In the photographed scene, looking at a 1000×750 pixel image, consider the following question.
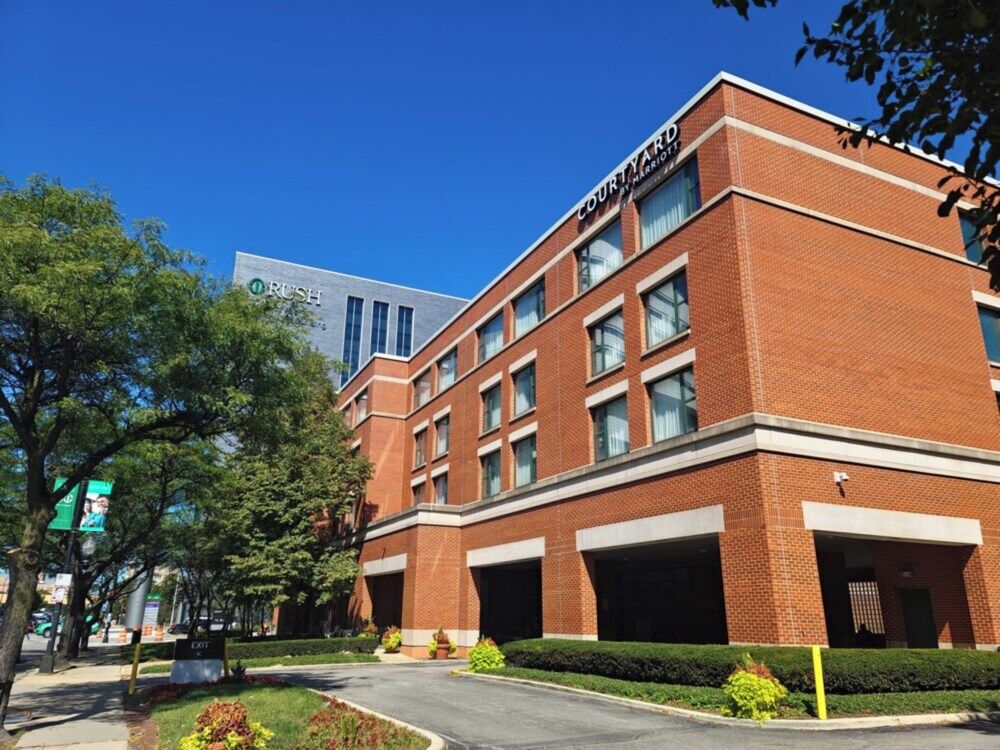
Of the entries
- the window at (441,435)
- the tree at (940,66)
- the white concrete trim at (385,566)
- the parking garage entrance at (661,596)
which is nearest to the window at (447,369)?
the window at (441,435)

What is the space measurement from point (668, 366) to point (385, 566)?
2075 centimetres

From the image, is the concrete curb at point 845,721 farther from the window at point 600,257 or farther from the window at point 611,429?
the window at point 600,257

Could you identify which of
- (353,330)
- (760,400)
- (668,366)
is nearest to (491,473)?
(668,366)

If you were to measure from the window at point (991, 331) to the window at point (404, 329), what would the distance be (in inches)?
4177

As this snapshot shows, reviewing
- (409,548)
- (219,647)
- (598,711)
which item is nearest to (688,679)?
(598,711)

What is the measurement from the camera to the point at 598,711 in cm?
1515

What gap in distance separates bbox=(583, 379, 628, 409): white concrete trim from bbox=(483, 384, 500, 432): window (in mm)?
8287

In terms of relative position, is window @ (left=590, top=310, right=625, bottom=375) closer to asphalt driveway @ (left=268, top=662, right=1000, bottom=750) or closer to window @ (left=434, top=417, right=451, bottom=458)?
asphalt driveway @ (left=268, top=662, right=1000, bottom=750)

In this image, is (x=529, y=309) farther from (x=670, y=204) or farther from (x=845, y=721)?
(x=845, y=721)

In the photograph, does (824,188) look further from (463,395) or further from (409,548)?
(409,548)

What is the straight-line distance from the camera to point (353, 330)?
400 ft

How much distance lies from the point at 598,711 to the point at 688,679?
2.95m

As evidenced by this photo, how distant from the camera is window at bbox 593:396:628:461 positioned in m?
24.4

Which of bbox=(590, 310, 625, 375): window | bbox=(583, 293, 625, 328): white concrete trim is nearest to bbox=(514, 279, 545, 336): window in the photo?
bbox=(583, 293, 625, 328): white concrete trim
